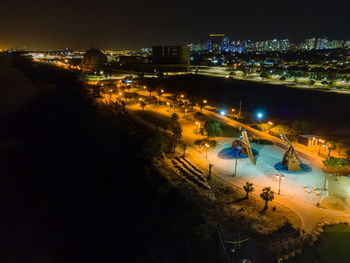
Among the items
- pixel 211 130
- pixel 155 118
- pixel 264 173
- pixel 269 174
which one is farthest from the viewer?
pixel 155 118

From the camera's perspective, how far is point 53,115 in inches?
1917

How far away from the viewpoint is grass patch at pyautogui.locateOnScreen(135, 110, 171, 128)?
35.0 metres

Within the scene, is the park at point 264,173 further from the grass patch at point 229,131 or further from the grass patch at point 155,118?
the grass patch at point 155,118

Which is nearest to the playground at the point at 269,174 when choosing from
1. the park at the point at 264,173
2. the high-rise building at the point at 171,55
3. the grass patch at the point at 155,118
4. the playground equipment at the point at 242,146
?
A: the park at the point at 264,173

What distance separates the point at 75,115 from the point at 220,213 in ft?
125

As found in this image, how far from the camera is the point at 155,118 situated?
122 ft

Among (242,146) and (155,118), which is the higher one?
(242,146)

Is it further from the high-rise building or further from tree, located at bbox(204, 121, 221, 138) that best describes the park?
the high-rise building

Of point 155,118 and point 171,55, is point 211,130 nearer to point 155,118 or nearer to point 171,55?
point 155,118

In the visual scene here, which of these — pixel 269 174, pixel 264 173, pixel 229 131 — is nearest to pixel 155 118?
pixel 229 131

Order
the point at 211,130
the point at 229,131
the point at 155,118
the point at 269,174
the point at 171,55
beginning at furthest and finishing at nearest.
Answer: the point at 171,55
the point at 155,118
the point at 229,131
the point at 211,130
the point at 269,174

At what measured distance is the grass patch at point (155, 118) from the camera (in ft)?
115

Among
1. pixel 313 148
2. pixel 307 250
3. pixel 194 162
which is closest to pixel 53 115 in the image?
pixel 194 162

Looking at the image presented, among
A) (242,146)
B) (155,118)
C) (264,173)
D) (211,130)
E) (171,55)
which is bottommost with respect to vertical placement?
(264,173)
